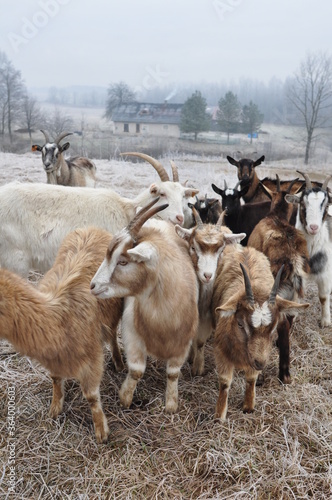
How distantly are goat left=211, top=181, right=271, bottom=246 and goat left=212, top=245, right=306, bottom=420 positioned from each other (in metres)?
1.99

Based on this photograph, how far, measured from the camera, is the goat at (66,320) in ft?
8.64

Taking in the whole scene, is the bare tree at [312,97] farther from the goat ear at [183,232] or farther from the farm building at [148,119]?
the goat ear at [183,232]

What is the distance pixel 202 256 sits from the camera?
3555 mm

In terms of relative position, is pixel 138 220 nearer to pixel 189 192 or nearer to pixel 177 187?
pixel 177 187

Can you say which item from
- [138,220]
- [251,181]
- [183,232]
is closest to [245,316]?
[138,220]

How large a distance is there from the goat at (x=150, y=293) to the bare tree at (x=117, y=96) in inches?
447

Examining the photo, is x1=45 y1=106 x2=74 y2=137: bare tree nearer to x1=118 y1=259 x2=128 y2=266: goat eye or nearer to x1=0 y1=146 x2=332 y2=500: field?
x1=0 y1=146 x2=332 y2=500: field

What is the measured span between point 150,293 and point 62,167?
5908 mm

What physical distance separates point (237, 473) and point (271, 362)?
159cm

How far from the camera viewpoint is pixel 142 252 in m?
2.72

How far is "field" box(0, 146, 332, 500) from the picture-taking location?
111 inches

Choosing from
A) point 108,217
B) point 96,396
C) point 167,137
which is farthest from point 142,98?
point 96,396

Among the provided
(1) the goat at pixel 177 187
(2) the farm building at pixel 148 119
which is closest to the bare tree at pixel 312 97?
(2) the farm building at pixel 148 119

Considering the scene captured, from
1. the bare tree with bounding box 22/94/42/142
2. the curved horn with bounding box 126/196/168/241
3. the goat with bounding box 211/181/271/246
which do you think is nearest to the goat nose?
the goat with bounding box 211/181/271/246
